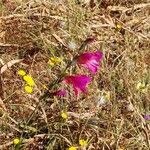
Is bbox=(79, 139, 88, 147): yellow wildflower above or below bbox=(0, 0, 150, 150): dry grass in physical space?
below

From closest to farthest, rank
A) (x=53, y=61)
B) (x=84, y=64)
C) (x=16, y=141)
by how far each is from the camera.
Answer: (x=84, y=64) < (x=16, y=141) < (x=53, y=61)

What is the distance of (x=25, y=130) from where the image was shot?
290 cm

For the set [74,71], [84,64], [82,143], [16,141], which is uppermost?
[84,64]

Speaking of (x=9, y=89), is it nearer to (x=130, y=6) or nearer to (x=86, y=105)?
(x=86, y=105)

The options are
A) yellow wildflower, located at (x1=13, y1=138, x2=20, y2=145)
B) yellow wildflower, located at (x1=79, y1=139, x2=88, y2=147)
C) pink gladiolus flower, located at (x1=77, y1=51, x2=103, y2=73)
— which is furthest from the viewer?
yellow wildflower, located at (x1=79, y1=139, x2=88, y2=147)

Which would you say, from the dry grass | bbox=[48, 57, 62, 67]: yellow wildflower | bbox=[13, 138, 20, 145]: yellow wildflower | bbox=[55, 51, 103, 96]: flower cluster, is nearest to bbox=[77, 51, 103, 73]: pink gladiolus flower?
bbox=[55, 51, 103, 96]: flower cluster

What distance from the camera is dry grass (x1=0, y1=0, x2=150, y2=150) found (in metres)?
2.96

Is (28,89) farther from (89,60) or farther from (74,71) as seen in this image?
(89,60)

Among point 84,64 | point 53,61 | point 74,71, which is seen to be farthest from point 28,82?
point 84,64

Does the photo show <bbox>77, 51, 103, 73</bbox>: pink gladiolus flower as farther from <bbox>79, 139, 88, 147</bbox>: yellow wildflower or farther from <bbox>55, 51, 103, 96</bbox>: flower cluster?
<bbox>79, 139, 88, 147</bbox>: yellow wildflower

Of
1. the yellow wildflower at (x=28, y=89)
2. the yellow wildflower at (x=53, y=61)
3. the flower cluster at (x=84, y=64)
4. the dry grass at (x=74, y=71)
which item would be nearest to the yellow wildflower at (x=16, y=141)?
the dry grass at (x=74, y=71)

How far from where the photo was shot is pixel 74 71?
337 cm

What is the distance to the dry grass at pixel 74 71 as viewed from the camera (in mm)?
2961

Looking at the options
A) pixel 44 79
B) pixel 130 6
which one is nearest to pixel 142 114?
pixel 44 79
